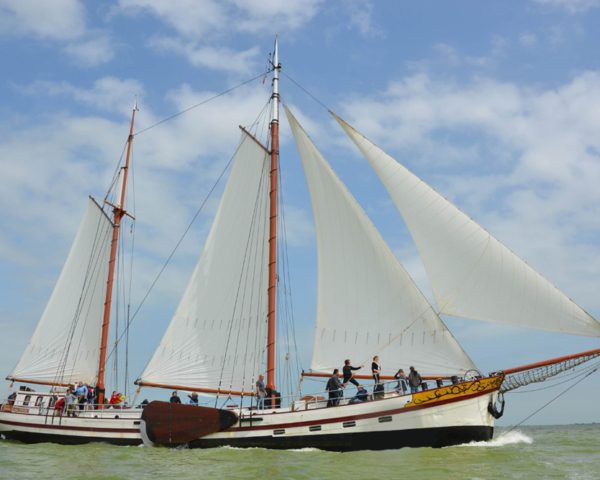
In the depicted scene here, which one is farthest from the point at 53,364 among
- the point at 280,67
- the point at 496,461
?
the point at 496,461

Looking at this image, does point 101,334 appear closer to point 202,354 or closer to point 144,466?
point 202,354

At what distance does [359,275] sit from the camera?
26.1 meters

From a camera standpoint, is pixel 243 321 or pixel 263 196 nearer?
pixel 243 321

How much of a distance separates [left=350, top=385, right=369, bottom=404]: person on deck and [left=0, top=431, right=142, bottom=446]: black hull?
9417 mm

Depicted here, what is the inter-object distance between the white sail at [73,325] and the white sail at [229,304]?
952 cm

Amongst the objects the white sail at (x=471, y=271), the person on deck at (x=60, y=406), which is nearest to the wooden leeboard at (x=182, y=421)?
the person on deck at (x=60, y=406)

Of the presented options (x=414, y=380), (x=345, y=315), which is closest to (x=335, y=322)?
(x=345, y=315)

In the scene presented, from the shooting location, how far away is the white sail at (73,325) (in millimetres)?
35469

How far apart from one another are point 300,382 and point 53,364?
58.3 ft

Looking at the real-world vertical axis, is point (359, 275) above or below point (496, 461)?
above

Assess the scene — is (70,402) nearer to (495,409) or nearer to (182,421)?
(182,421)

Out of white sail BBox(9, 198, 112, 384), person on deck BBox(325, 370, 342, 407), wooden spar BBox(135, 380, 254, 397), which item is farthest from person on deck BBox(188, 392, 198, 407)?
white sail BBox(9, 198, 112, 384)

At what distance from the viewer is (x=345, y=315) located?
25.9 m

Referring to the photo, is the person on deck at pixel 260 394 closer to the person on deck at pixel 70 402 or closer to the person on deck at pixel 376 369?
the person on deck at pixel 376 369
